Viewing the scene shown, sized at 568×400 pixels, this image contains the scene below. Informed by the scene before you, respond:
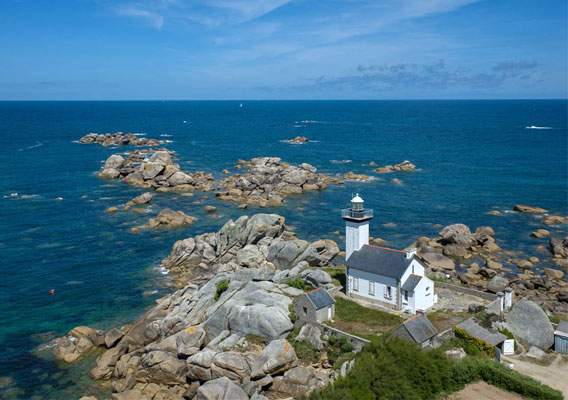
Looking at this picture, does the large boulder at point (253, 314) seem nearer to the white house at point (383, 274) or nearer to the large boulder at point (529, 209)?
the white house at point (383, 274)

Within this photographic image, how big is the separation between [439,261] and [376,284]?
20.1 m

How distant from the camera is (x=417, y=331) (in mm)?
29906

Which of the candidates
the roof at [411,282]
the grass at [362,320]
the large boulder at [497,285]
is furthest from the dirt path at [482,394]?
the large boulder at [497,285]

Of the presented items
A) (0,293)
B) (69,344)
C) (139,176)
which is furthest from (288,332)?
(139,176)

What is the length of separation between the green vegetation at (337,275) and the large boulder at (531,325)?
14166mm

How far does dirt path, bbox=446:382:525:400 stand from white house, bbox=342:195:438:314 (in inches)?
333

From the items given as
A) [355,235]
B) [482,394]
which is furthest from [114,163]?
[482,394]

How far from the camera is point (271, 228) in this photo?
58719 mm

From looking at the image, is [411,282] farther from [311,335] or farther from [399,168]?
[399,168]

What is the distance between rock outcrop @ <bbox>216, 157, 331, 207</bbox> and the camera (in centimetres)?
8246

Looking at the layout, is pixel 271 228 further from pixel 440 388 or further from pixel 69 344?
pixel 440 388

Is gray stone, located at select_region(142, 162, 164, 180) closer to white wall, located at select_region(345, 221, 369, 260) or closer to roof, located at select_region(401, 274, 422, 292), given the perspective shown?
white wall, located at select_region(345, 221, 369, 260)

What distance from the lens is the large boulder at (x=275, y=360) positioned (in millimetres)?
29469

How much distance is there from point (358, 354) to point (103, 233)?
47.9m
